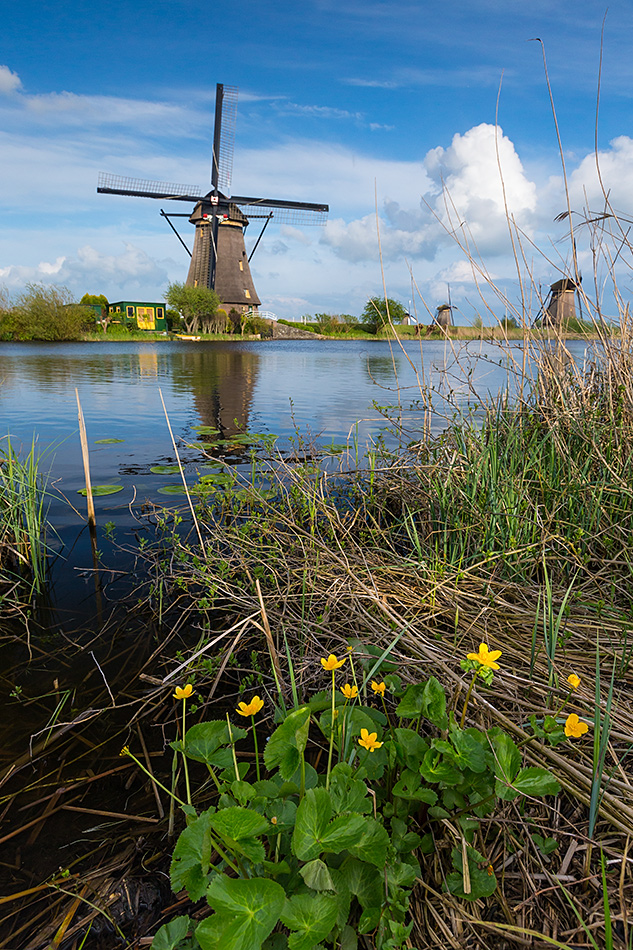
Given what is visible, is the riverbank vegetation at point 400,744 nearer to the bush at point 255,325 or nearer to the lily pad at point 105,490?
the lily pad at point 105,490

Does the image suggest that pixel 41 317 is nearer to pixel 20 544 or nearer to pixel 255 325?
pixel 255 325

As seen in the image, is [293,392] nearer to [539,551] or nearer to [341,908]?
[539,551]

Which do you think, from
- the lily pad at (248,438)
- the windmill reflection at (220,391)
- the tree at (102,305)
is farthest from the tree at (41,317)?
the lily pad at (248,438)

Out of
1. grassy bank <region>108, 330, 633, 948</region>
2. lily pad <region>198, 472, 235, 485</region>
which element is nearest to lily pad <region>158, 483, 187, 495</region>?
lily pad <region>198, 472, 235, 485</region>

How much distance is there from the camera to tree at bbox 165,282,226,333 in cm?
4169

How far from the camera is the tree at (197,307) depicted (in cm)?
4169

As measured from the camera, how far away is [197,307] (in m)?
42.0

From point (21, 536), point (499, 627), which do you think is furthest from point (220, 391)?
point (499, 627)

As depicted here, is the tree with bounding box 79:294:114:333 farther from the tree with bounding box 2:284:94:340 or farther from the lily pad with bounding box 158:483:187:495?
the lily pad with bounding box 158:483:187:495

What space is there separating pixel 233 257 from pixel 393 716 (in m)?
44.8

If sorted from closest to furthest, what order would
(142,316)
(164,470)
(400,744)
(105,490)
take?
(400,744) → (105,490) → (164,470) → (142,316)

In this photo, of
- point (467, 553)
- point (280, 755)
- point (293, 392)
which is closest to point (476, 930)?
point (280, 755)

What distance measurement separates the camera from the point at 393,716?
5.99 ft

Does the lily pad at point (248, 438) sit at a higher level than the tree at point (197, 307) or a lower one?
lower
